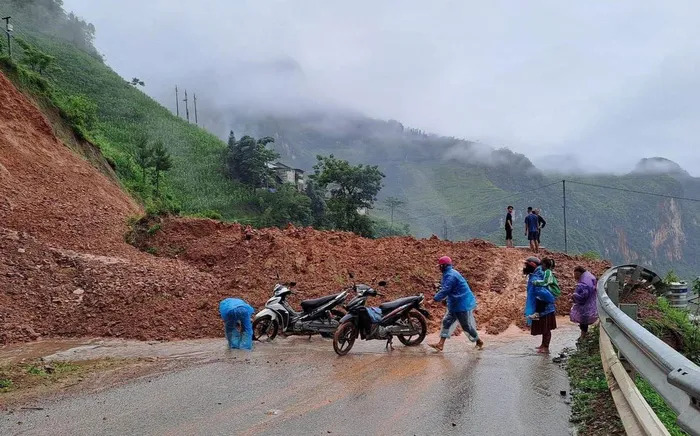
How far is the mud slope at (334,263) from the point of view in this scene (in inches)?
516

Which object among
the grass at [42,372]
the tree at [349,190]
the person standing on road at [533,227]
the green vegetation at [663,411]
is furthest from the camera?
the tree at [349,190]

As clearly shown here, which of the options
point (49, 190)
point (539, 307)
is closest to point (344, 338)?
point (539, 307)

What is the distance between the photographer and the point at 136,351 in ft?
30.7

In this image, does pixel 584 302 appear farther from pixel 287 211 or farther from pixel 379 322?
pixel 287 211

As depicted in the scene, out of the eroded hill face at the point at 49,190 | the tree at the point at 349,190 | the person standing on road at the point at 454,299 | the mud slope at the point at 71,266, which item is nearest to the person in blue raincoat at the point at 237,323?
the mud slope at the point at 71,266

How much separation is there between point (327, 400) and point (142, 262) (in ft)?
31.3

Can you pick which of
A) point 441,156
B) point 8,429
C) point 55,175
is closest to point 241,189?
point 55,175

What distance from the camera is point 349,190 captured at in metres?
41.8

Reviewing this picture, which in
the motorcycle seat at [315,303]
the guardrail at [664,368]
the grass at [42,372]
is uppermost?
the guardrail at [664,368]

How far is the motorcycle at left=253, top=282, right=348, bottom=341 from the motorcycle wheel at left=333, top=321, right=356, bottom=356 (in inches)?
46.0

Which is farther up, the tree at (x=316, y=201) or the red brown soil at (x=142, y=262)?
A: the tree at (x=316, y=201)

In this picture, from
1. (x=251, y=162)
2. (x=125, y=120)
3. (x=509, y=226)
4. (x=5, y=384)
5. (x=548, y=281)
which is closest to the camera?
(x=5, y=384)

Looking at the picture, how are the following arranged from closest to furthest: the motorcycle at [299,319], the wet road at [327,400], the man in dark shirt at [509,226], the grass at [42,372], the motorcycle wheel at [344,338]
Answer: the wet road at [327,400], the grass at [42,372], the motorcycle wheel at [344,338], the motorcycle at [299,319], the man in dark shirt at [509,226]

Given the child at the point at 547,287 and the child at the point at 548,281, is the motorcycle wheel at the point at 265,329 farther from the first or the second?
the child at the point at 548,281
